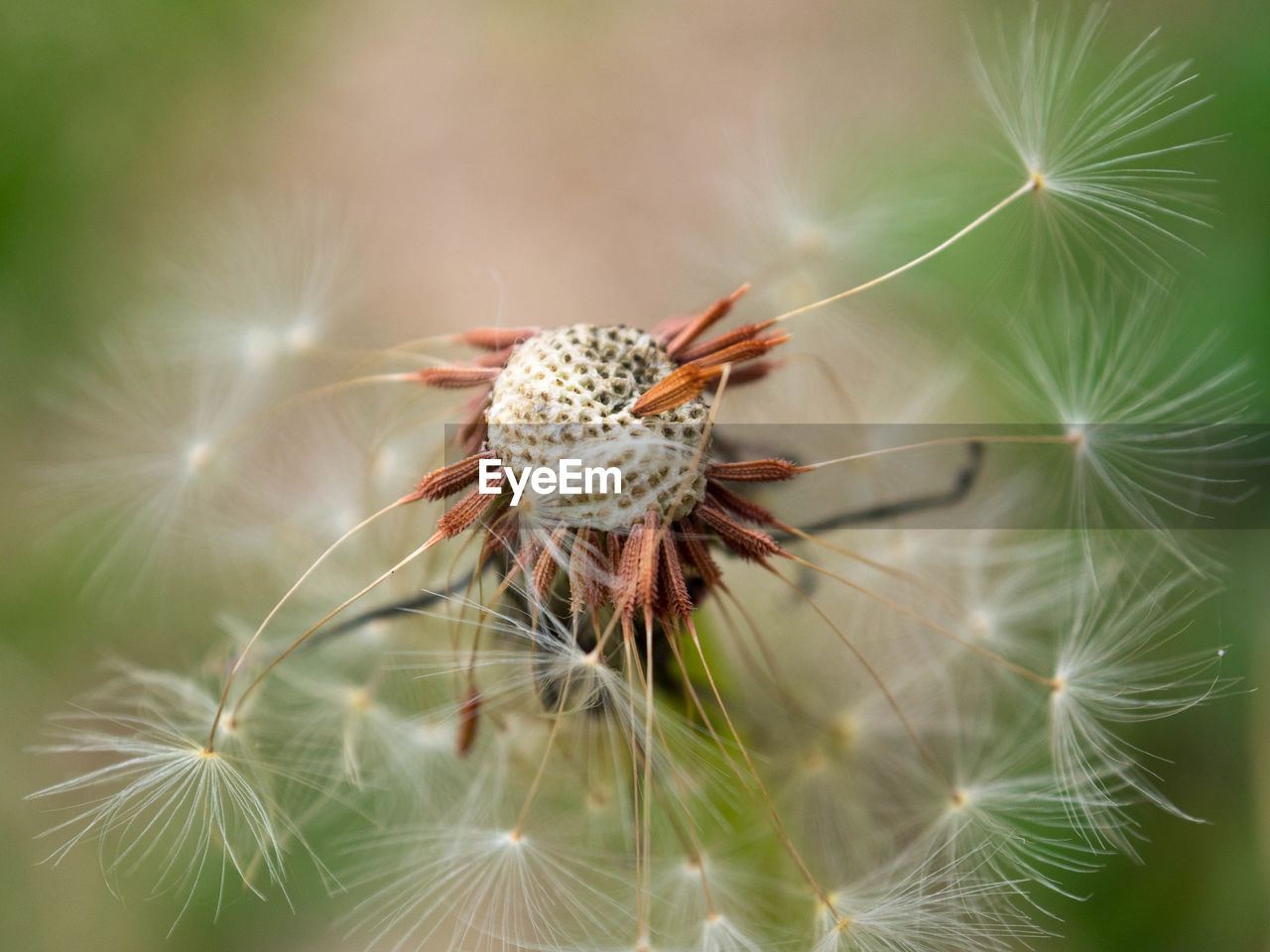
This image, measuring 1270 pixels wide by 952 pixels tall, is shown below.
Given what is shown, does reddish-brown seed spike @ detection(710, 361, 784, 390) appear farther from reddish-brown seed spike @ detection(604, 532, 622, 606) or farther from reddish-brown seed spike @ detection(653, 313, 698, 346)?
reddish-brown seed spike @ detection(604, 532, 622, 606)

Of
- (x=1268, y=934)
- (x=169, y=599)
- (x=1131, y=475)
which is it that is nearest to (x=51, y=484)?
(x=169, y=599)

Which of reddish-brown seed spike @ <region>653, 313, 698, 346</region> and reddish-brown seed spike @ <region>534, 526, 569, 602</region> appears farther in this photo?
reddish-brown seed spike @ <region>653, 313, 698, 346</region>

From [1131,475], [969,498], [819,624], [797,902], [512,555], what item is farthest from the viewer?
[819,624]

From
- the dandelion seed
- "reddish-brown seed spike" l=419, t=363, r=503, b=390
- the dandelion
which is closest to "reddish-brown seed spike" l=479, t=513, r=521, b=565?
"reddish-brown seed spike" l=419, t=363, r=503, b=390

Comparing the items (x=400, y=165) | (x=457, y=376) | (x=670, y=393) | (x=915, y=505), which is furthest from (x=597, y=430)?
(x=400, y=165)

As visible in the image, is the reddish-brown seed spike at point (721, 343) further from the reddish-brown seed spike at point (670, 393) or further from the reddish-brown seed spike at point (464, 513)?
the reddish-brown seed spike at point (464, 513)

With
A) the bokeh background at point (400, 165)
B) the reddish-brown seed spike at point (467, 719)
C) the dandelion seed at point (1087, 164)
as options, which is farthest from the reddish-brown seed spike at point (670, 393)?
the bokeh background at point (400, 165)

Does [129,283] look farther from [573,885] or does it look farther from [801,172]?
[573,885]
